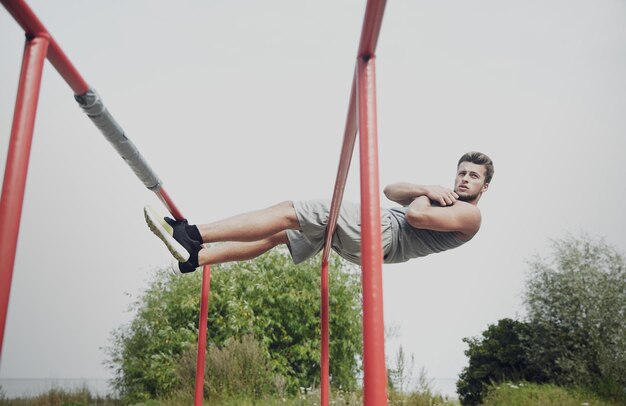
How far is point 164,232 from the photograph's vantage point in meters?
1.69

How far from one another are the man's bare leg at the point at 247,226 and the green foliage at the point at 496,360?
28.2 ft

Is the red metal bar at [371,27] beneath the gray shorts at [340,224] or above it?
above

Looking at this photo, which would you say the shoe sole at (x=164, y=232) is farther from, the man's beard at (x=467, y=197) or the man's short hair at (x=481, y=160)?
the man's short hair at (x=481, y=160)

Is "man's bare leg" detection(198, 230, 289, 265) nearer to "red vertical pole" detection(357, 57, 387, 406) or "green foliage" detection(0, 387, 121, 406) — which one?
"red vertical pole" detection(357, 57, 387, 406)

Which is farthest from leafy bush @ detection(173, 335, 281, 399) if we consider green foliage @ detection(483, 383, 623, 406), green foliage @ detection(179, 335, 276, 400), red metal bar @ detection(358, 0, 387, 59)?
red metal bar @ detection(358, 0, 387, 59)

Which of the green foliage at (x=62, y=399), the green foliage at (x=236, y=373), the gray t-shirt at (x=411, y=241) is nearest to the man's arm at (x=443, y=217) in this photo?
the gray t-shirt at (x=411, y=241)

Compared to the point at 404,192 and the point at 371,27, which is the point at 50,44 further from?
the point at 404,192

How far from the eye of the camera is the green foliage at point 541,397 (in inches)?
249

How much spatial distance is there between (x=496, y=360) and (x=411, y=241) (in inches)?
353

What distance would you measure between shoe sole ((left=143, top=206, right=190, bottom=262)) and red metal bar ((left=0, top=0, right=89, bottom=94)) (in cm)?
48

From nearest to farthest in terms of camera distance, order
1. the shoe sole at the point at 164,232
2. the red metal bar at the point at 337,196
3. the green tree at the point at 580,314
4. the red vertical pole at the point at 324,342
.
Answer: the red metal bar at the point at 337,196 < the shoe sole at the point at 164,232 < the red vertical pole at the point at 324,342 < the green tree at the point at 580,314

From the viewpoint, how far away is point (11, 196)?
905 mm

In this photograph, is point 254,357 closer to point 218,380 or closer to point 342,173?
point 218,380

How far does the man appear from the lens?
1.81 metres
